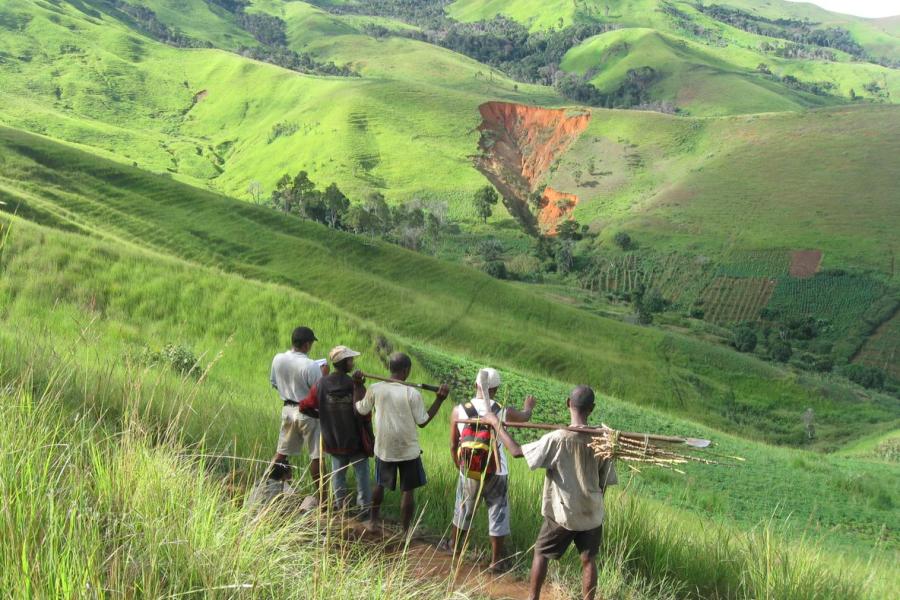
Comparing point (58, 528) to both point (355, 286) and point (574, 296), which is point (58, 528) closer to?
point (355, 286)

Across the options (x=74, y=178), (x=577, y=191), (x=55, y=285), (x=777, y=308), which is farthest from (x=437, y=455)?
(x=577, y=191)

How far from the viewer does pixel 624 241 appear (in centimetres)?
9969

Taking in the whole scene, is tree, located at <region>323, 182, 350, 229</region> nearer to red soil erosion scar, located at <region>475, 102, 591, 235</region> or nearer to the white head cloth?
red soil erosion scar, located at <region>475, 102, 591, 235</region>

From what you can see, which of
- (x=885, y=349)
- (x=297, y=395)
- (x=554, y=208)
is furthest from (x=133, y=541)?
(x=554, y=208)

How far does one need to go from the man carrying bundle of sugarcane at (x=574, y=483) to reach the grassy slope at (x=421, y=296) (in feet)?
94.9

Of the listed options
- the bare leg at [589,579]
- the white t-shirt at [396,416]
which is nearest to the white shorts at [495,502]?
the white t-shirt at [396,416]

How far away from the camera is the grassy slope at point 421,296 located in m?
35.7

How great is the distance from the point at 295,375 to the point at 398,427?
148 cm

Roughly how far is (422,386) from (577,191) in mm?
120054

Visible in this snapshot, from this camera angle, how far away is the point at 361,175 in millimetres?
113875

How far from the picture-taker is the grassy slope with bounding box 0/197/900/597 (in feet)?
22.8

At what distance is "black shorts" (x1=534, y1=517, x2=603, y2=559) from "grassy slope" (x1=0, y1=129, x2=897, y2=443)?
28.9m

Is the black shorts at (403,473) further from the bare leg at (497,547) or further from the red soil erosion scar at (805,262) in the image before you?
the red soil erosion scar at (805,262)

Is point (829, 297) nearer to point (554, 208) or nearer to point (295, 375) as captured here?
point (554, 208)
